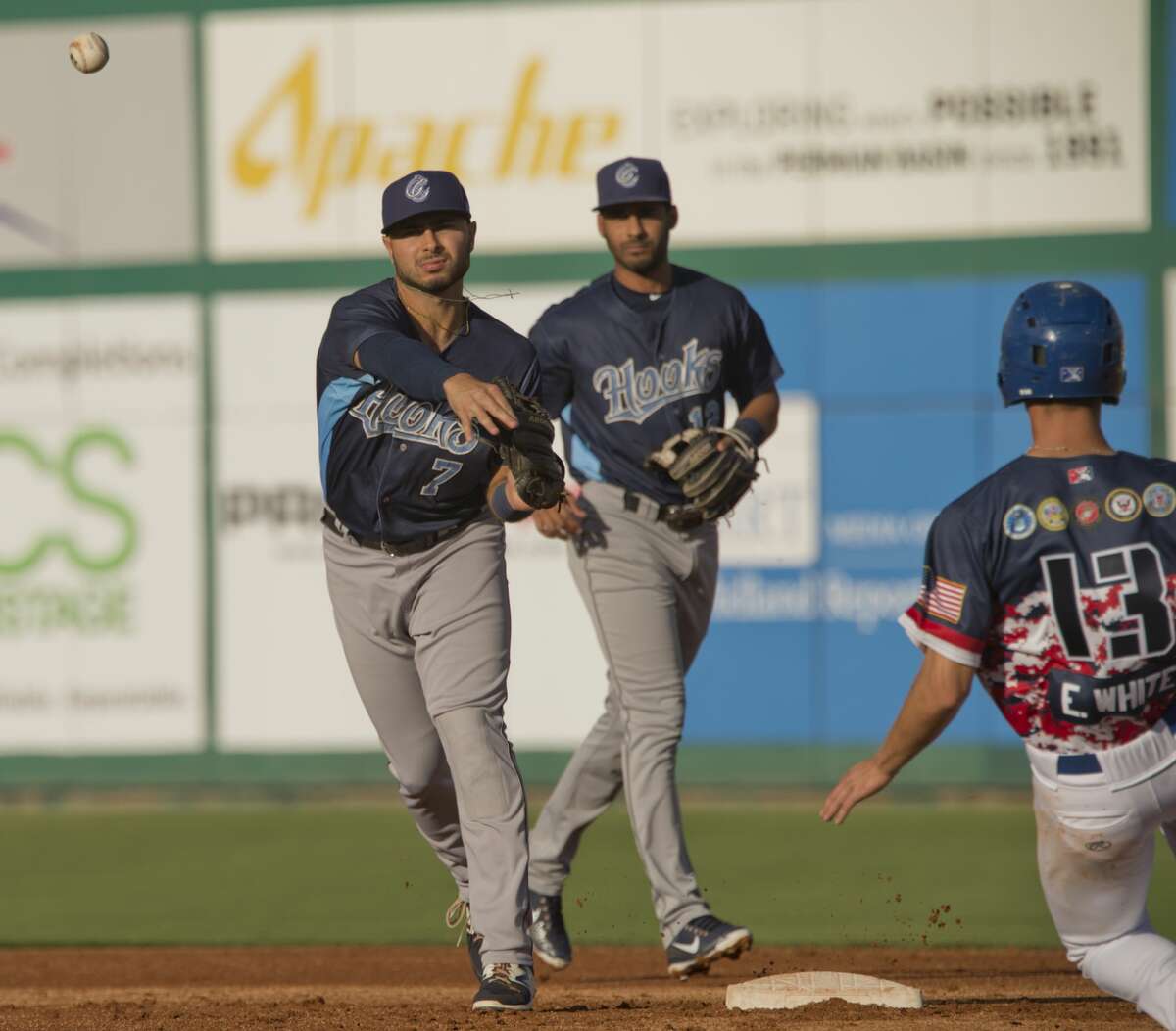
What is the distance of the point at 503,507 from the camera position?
16.9 feet

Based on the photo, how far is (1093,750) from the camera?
3.94 metres

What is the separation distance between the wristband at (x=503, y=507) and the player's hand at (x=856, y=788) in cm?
141

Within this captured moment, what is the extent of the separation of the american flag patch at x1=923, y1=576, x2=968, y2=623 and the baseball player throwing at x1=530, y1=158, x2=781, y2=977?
2288 mm

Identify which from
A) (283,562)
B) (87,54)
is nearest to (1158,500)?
(87,54)

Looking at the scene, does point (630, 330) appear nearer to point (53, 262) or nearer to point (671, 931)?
point (671, 931)

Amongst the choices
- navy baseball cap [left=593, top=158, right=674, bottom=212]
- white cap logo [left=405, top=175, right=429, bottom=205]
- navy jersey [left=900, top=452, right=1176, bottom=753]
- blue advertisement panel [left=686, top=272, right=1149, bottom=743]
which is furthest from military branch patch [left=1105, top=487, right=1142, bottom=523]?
blue advertisement panel [left=686, top=272, right=1149, bottom=743]

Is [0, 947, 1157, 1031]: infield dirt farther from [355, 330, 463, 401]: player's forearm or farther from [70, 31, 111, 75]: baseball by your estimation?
[70, 31, 111, 75]: baseball

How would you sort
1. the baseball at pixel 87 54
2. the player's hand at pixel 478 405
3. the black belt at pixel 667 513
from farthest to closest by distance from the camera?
the baseball at pixel 87 54 → the black belt at pixel 667 513 → the player's hand at pixel 478 405

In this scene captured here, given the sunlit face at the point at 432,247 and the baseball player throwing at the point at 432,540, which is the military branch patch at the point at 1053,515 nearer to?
the baseball player throwing at the point at 432,540

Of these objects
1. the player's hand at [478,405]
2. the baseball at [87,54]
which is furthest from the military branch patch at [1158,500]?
the baseball at [87,54]

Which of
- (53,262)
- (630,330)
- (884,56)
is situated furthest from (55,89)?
(630,330)

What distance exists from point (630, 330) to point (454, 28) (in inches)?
267

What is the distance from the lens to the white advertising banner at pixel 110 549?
506 inches

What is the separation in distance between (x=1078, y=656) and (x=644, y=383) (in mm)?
2778
